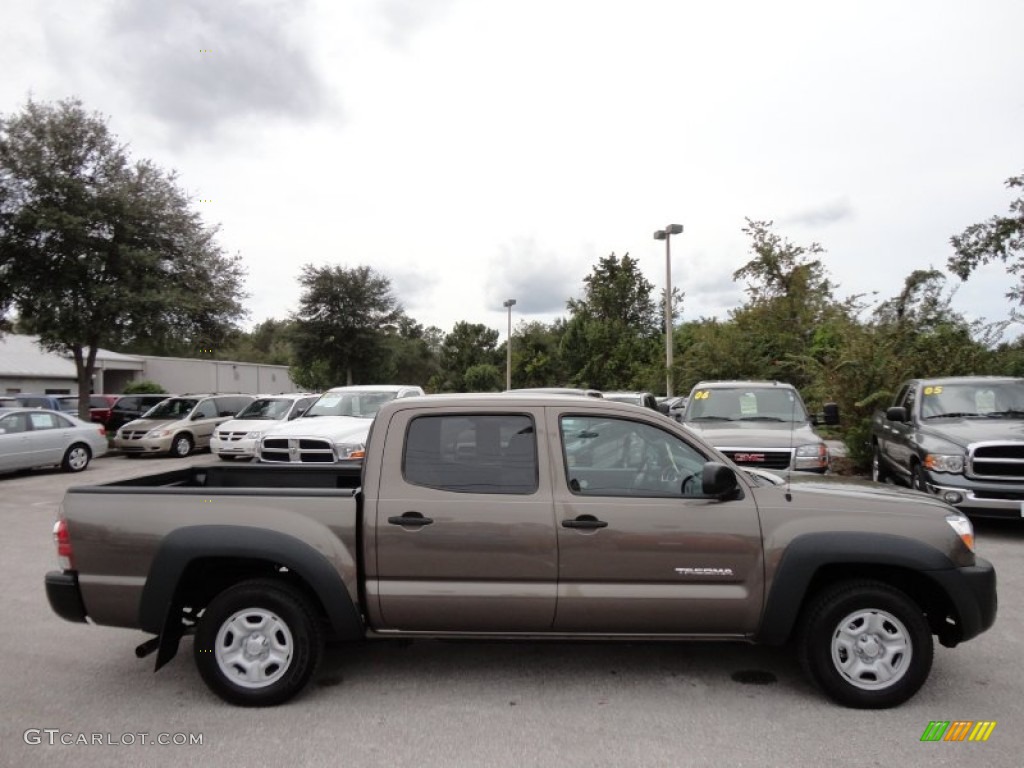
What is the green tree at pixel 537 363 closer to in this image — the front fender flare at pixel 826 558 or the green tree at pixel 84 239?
the green tree at pixel 84 239

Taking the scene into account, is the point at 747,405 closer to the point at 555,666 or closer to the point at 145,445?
the point at 555,666

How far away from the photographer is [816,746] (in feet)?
11.6

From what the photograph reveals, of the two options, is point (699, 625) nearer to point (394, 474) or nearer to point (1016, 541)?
point (394, 474)

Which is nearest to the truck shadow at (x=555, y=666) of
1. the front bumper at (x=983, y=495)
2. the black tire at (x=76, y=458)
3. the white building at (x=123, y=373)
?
the front bumper at (x=983, y=495)

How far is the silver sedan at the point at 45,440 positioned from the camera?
14102 millimetres

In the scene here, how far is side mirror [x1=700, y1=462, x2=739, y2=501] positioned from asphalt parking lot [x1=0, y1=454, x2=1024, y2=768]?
118 centimetres

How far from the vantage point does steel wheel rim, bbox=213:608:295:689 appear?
397 cm

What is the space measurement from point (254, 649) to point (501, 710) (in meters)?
1.38


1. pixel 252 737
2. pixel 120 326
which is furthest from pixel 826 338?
pixel 252 737

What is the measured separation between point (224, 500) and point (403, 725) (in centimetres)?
153

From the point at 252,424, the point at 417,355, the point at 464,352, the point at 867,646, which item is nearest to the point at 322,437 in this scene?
the point at 252,424

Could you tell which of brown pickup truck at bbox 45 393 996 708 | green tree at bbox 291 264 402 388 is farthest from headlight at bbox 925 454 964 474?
green tree at bbox 291 264 402 388

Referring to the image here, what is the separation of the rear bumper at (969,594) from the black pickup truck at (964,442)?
3.24 m

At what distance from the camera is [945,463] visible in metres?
8.18
